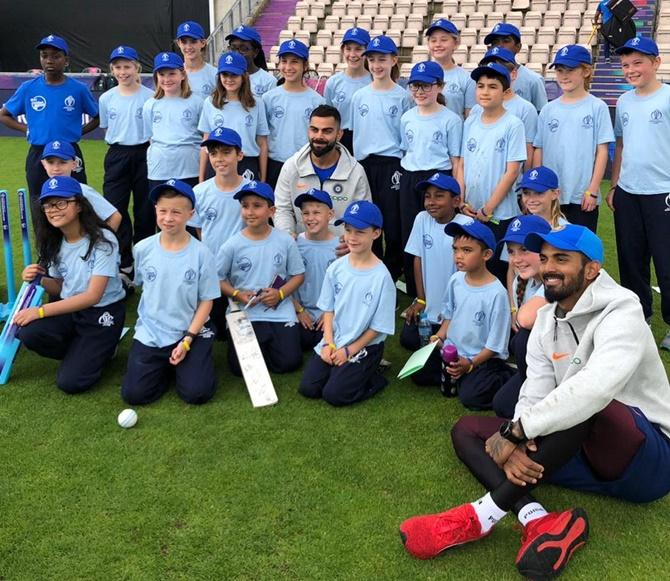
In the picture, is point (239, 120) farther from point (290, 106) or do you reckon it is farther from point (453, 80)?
point (453, 80)

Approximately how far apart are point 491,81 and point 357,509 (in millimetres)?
3299

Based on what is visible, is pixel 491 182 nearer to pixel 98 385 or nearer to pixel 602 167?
pixel 602 167

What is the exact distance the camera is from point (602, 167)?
17.3ft

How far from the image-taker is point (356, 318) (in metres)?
4.61

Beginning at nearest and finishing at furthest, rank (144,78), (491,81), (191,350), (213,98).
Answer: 1. (191,350)
2. (491,81)
3. (213,98)
4. (144,78)

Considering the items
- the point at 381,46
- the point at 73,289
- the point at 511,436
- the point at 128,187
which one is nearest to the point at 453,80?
the point at 381,46

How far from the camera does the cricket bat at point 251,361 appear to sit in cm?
445

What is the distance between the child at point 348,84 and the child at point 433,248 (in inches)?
51.1

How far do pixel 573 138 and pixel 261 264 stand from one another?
2.61 m

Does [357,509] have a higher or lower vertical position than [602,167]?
lower

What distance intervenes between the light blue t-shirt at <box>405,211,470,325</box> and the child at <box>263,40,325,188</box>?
158 centimetres

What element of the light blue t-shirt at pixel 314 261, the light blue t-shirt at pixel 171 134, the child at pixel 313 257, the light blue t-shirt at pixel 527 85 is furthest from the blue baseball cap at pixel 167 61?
the light blue t-shirt at pixel 527 85

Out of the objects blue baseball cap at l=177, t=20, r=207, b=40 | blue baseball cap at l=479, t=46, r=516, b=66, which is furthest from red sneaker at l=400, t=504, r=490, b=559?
blue baseball cap at l=177, t=20, r=207, b=40

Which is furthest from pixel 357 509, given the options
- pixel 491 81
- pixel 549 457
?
pixel 491 81
